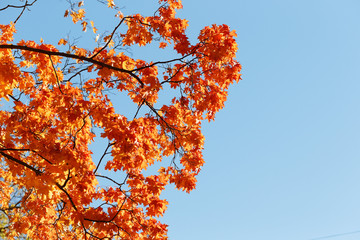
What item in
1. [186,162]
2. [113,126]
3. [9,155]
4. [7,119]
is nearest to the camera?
[9,155]

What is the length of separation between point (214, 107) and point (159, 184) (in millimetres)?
1917

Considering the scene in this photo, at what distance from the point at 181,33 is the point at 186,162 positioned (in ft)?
8.24

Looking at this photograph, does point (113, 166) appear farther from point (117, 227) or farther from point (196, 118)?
point (196, 118)

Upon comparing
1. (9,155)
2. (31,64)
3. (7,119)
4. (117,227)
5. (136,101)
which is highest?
(31,64)

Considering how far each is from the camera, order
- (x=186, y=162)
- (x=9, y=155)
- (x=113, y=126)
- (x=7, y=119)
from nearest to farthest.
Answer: (x=9, y=155) → (x=113, y=126) → (x=7, y=119) → (x=186, y=162)

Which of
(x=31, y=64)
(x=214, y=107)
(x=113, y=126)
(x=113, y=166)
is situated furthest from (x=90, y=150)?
(x=214, y=107)

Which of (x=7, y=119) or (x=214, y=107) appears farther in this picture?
(x=214, y=107)

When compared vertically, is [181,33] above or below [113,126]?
above

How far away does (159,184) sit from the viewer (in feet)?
25.7

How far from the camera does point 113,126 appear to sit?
6.53 metres

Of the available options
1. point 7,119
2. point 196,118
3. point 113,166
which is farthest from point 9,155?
A: point 196,118

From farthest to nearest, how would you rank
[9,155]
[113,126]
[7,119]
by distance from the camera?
[7,119]
[113,126]
[9,155]

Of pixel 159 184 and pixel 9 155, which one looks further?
pixel 159 184

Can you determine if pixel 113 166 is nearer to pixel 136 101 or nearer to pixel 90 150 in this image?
pixel 90 150
